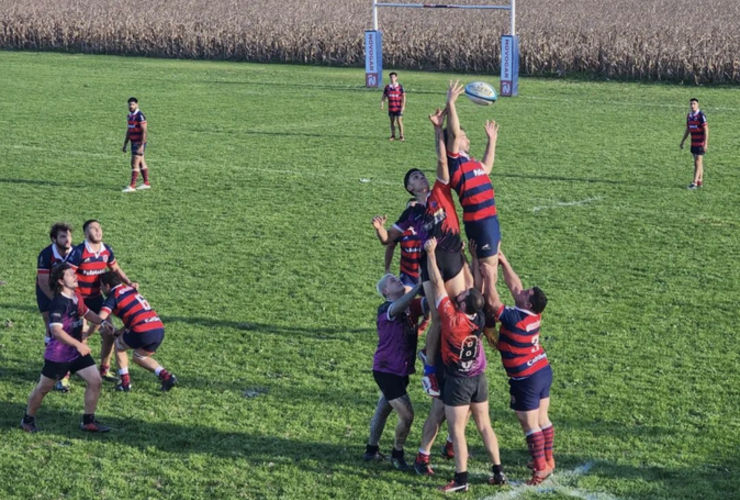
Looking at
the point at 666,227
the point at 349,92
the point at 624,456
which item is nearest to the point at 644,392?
the point at 624,456

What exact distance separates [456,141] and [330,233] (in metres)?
8.15

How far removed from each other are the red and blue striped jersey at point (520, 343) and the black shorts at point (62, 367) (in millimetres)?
3932

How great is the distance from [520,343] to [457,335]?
2.17 ft

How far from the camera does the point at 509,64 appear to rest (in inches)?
1407

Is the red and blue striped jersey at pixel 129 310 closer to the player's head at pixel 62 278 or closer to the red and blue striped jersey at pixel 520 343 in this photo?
the player's head at pixel 62 278

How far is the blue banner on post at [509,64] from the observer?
3544 centimetres

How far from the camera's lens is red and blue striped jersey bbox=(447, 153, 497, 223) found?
9836 mm

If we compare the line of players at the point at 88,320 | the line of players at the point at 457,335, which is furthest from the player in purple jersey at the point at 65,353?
the line of players at the point at 457,335

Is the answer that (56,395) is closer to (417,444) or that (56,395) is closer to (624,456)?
(417,444)

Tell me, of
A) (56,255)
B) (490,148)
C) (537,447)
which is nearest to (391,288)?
(537,447)

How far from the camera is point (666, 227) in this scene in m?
17.9

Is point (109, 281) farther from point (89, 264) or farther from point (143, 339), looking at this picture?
point (143, 339)

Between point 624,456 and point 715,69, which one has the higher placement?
point 715,69

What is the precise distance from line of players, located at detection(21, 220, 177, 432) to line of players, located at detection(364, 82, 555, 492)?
8.97 feet
